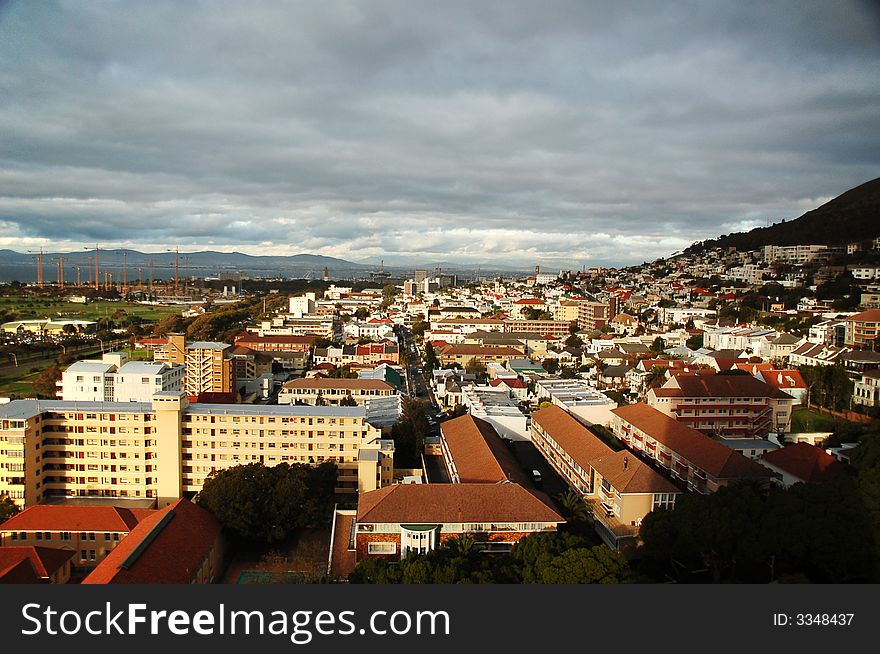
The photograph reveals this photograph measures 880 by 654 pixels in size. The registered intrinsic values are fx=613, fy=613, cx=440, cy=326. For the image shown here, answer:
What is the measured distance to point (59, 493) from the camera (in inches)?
243

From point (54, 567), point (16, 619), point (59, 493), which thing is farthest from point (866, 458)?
point (59, 493)

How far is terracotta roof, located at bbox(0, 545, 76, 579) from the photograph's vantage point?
13.1 feet

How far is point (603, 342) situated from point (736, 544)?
34.3 feet

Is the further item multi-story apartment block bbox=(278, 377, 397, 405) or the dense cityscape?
multi-story apartment block bbox=(278, 377, 397, 405)

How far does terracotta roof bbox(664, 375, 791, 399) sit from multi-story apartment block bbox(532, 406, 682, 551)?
186 centimetres

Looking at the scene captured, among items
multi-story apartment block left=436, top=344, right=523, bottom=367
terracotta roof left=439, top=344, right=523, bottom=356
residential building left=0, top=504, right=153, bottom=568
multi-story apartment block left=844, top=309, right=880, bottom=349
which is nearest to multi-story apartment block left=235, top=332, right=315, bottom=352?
multi-story apartment block left=436, top=344, right=523, bottom=367

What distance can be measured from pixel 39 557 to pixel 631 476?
4528 millimetres

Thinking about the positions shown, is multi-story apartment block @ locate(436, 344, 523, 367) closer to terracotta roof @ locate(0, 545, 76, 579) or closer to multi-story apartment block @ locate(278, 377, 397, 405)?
multi-story apartment block @ locate(278, 377, 397, 405)

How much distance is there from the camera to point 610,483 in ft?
17.5

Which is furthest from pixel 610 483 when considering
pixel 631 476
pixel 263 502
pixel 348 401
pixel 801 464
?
pixel 348 401

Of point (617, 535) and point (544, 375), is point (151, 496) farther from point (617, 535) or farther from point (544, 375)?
point (544, 375)

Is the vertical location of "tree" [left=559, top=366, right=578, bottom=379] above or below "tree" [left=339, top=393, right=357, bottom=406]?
above

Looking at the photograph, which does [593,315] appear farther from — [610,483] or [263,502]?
[263,502]

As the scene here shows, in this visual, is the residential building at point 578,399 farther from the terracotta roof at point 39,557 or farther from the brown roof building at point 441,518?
the terracotta roof at point 39,557
